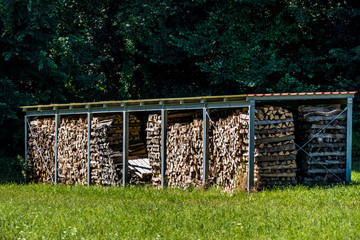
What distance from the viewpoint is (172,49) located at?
25.1 metres

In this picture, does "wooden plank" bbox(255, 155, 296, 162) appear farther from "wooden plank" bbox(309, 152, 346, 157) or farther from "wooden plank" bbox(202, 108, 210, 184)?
"wooden plank" bbox(202, 108, 210, 184)

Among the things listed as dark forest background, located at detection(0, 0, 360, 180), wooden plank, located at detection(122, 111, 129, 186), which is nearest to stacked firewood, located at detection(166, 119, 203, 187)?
wooden plank, located at detection(122, 111, 129, 186)

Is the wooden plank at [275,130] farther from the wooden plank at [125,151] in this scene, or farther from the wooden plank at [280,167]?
the wooden plank at [125,151]

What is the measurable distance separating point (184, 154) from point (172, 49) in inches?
422

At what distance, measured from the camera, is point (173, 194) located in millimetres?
13391

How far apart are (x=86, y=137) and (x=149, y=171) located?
2.36m

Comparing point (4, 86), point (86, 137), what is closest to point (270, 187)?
point (86, 137)

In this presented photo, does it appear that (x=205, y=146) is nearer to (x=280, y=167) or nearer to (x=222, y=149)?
(x=222, y=149)

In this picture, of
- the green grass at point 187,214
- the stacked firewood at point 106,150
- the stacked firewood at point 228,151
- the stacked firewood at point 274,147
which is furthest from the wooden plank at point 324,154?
the stacked firewood at point 106,150

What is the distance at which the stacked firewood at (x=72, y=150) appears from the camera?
57.9ft

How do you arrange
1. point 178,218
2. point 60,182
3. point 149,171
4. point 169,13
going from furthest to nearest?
point 169,13 < point 60,182 < point 149,171 < point 178,218

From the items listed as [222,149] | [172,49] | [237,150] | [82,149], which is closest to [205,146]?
[222,149]

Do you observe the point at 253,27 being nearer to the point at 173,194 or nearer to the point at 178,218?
the point at 173,194

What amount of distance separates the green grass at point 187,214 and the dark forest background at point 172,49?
9.29 m
